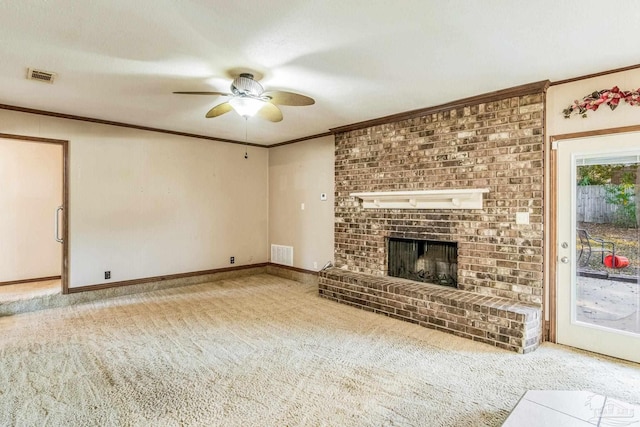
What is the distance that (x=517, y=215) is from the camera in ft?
11.5

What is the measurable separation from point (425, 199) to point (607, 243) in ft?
5.76

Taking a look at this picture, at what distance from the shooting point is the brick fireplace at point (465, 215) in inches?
133

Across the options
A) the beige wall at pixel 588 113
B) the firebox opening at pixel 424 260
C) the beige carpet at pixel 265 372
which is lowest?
the beige carpet at pixel 265 372

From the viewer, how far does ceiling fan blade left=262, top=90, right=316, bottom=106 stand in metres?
2.92

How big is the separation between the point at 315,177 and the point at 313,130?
0.80 meters

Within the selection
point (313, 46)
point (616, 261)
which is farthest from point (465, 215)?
point (313, 46)

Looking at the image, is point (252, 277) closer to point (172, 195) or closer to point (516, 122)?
point (172, 195)

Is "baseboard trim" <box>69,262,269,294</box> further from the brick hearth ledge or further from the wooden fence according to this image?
the wooden fence

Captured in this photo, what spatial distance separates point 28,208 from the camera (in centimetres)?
529

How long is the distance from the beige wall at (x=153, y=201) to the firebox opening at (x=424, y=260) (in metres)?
2.89

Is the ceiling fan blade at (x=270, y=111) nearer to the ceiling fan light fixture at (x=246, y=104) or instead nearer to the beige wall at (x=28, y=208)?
the ceiling fan light fixture at (x=246, y=104)

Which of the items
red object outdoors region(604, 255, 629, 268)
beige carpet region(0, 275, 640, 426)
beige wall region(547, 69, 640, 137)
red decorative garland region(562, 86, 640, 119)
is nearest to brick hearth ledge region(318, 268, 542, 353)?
beige carpet region(0, 275, 640, 426)

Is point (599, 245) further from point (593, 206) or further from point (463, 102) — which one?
point (463, 102)

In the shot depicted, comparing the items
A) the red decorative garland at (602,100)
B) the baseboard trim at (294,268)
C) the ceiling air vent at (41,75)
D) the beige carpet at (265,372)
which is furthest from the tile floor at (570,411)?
the ceiling air vent at (41,75)
